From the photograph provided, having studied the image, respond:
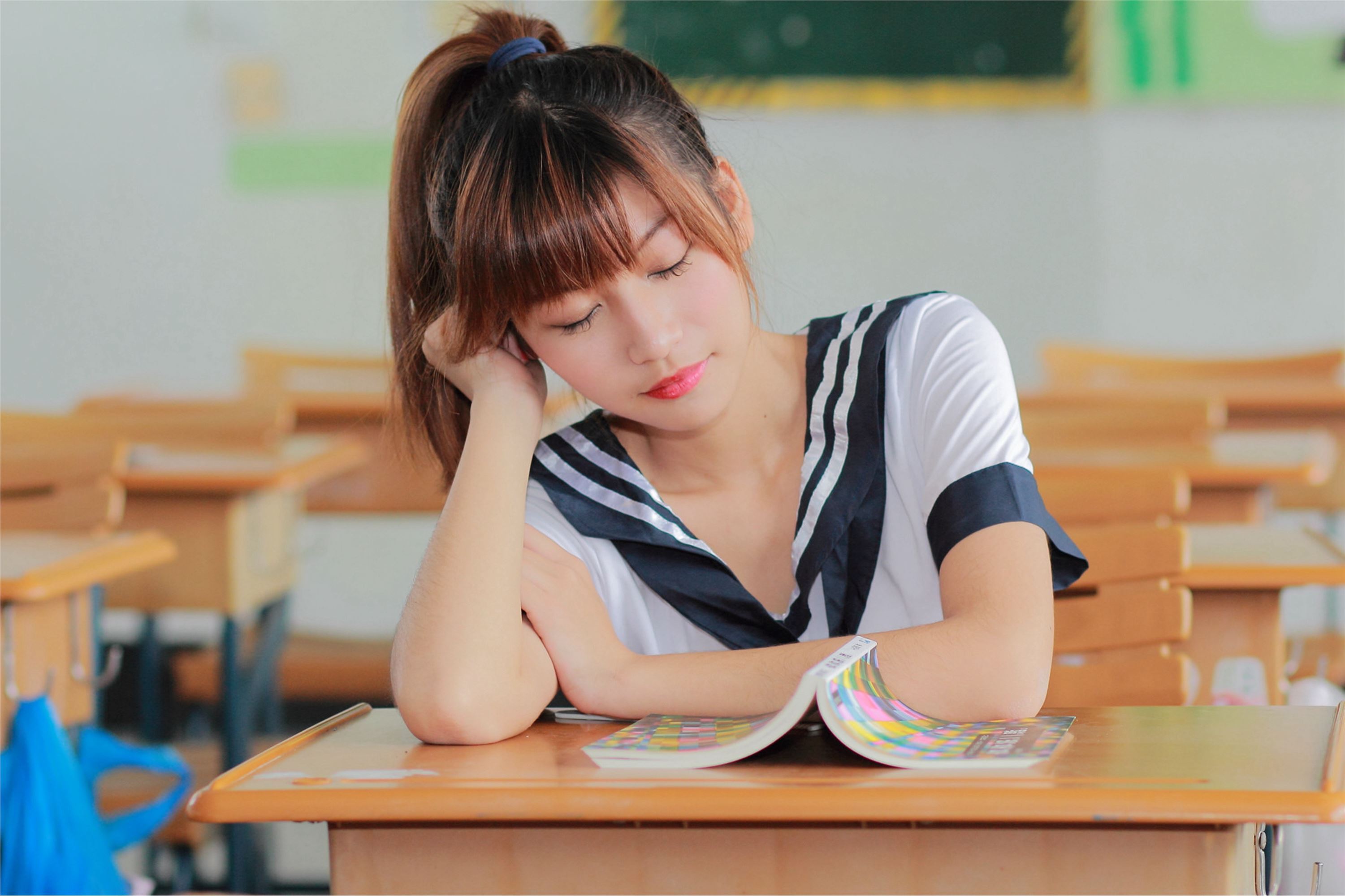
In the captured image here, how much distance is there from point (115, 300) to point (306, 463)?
2.08 meters

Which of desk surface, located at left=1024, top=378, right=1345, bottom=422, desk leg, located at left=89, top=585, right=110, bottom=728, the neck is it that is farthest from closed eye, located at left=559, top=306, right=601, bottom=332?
desk surface, located at left=1024, top=378, right=1345, bottom=422

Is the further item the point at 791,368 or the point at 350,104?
the point at 350,104

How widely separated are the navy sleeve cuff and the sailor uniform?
5 centimetres

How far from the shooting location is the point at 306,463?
2.72m

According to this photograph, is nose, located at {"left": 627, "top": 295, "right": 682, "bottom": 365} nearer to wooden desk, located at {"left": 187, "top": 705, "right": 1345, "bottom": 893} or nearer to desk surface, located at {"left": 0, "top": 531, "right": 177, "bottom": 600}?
wooden desk, located at {"left": 187, "top": 705, "right": 1345, "bottom": 893}

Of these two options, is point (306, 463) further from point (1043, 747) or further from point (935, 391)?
point (1043, 747)

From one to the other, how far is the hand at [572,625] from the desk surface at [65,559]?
846mm

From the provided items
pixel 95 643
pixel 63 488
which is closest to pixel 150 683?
pixel 63 488

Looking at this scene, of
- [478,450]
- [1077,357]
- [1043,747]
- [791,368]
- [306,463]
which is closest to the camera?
[1043,747]

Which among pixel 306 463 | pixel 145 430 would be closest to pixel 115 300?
pixel 145 430

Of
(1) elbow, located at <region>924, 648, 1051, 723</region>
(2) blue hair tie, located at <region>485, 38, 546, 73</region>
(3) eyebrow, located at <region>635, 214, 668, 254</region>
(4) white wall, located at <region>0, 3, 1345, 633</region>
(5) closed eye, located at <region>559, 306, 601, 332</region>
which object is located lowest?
(1) elbow, located at <region>924, 648, 1051, 723</region>

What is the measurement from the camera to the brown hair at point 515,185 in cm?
108

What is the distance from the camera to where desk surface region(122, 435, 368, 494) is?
2541 millimetres

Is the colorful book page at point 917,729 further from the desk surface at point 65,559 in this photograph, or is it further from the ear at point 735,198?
the desk surface at point 65,559
